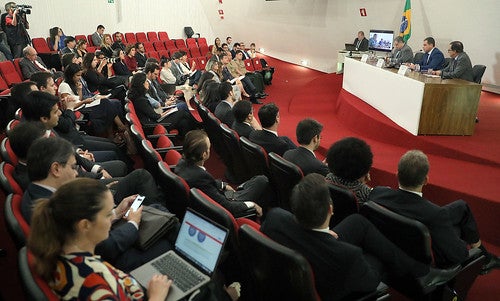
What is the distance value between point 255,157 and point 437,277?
1.65 metres

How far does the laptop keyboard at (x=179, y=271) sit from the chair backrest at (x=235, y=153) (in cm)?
191

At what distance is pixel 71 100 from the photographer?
4.41m

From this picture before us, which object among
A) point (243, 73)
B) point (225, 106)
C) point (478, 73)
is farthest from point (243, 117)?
point (243, 73)

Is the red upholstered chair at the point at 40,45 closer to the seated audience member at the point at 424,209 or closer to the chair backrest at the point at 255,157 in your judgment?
the chair backrest at the point at 255,157

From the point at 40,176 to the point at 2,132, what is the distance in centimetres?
369

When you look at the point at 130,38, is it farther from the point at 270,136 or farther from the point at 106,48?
the point at 270,136

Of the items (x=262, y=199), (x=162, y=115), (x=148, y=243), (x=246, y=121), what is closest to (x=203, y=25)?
(x=162, y=115)

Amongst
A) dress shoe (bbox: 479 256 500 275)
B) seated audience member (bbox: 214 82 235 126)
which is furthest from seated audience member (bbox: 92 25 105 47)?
dress shoe (bbox: 479 256 500 275)

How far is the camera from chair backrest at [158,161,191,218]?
2293mm

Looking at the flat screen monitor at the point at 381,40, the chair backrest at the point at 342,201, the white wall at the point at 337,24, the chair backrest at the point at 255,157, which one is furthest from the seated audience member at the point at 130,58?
the chair backrest at the point at 342,201

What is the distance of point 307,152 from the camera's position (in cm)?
296

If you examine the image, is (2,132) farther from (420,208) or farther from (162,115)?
(420,208)

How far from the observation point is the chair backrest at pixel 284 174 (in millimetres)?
2686

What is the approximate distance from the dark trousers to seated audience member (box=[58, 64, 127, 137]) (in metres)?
3.48
